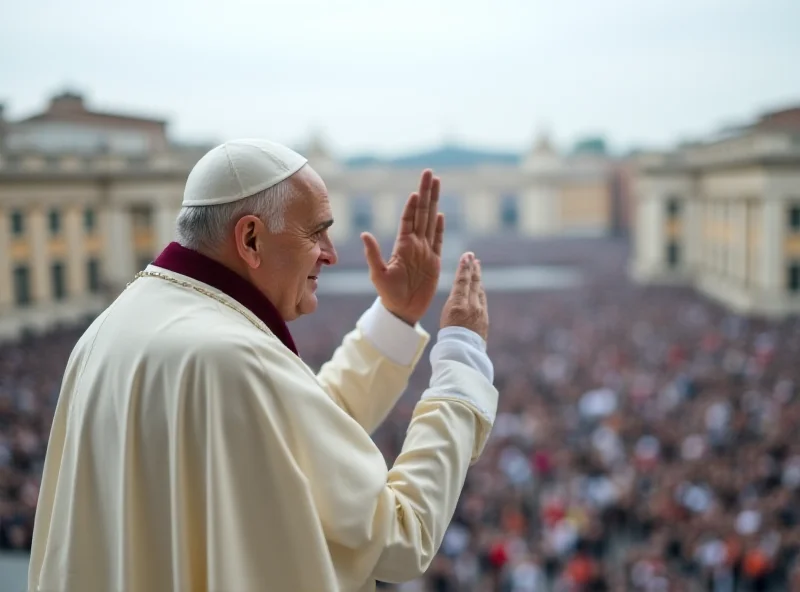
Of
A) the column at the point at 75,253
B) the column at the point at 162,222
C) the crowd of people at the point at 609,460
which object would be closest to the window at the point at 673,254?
the crowd of people at the point at 609,460

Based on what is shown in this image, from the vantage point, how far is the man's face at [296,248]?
6.16 feet

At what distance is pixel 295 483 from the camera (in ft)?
5.49

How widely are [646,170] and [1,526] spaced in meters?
37.2

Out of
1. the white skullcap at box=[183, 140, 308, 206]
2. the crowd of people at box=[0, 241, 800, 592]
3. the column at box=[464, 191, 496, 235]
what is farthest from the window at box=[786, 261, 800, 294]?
the column at box=[464, 191, 496, 235]

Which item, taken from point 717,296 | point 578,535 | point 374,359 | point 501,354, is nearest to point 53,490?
point 374,359

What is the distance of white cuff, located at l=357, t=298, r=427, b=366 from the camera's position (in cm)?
247

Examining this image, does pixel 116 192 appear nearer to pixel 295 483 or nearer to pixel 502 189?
pixel 295 483

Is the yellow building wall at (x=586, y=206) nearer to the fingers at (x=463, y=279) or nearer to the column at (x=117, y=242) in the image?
the column at (x=117, y=242)

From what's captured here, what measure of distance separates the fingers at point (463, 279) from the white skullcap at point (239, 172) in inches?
20.3

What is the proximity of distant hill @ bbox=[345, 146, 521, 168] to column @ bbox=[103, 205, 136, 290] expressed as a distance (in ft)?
128

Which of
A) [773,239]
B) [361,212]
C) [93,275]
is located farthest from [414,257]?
[361,212]

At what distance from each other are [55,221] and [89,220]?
152 centimetres

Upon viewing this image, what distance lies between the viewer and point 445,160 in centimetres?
7000

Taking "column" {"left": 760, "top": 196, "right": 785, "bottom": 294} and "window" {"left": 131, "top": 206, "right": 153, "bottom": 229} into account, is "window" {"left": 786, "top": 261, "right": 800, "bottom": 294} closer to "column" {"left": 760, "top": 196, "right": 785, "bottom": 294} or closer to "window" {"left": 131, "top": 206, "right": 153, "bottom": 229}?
"column" {"left": 760, "top": 196, "right": 785, "bottom": 294}
